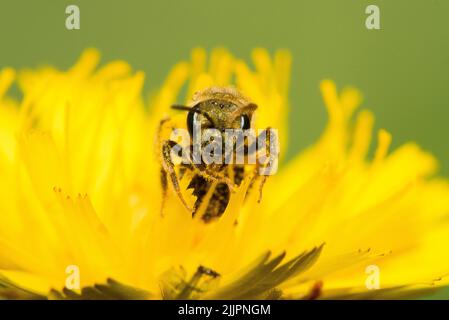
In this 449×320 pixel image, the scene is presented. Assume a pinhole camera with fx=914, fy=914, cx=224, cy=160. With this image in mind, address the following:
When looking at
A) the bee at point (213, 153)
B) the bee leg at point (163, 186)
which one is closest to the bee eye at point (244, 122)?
the bee at point (213, 153)

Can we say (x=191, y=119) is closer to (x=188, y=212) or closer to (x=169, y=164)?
(x=169, y=164)

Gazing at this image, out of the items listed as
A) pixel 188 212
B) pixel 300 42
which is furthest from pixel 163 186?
pixel 300 42

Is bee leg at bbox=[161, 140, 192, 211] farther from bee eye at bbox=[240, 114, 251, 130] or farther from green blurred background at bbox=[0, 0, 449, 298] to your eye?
green blurred background at bbox=[0, 0, 449, 298]

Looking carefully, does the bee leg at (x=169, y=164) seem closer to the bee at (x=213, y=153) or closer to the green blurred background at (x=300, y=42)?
the bee at (x=213, y=153)

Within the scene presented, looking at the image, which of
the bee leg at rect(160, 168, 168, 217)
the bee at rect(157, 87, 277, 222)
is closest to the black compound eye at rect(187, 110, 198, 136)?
the bee at rect(157, 87, 277, 222)

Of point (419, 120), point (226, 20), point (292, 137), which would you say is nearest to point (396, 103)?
point (419, 120)
